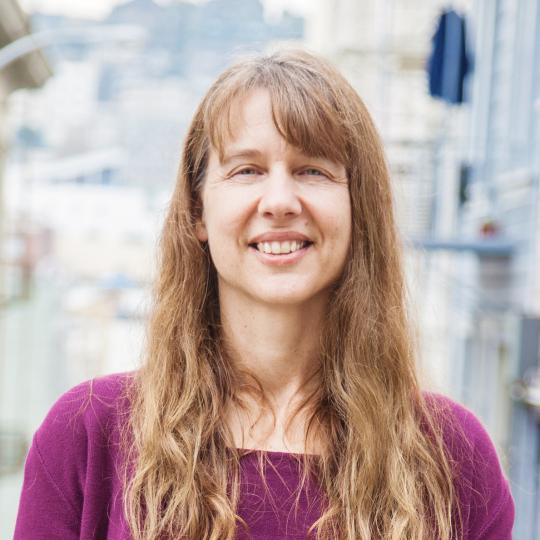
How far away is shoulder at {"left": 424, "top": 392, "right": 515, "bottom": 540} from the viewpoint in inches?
84.6

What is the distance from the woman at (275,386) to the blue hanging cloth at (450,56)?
7287 millimetres

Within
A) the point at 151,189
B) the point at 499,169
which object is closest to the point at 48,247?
the point at 151,189

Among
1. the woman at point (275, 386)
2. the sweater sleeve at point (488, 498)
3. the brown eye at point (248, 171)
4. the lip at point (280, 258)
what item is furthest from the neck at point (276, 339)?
the sweater sleeve at point (488, 498)

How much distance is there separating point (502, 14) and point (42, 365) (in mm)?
5607

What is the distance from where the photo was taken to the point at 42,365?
31.7 ft

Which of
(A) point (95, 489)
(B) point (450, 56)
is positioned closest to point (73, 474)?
(A) point (95, 489)

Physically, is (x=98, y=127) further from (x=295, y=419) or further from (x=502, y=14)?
(x=295, y=419)

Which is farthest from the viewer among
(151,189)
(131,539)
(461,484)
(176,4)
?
(176,4)

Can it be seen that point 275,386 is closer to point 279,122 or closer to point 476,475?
point 476,475

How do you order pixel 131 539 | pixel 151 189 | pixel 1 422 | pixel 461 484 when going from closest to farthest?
pixel 131 539
pixel 461 484
pixel 1 422
pixel 151 189

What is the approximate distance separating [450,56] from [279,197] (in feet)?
25.1

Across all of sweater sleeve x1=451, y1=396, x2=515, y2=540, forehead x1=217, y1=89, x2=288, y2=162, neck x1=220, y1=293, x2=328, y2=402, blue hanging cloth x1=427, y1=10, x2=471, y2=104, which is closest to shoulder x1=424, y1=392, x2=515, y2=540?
sweater sleeve x1=451, y1=396, x2=515, y2=540

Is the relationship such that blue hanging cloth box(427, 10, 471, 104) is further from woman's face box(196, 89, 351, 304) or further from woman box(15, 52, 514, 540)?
woman's face box(196, 89, 351, 304)

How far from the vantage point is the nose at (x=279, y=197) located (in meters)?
2.02
